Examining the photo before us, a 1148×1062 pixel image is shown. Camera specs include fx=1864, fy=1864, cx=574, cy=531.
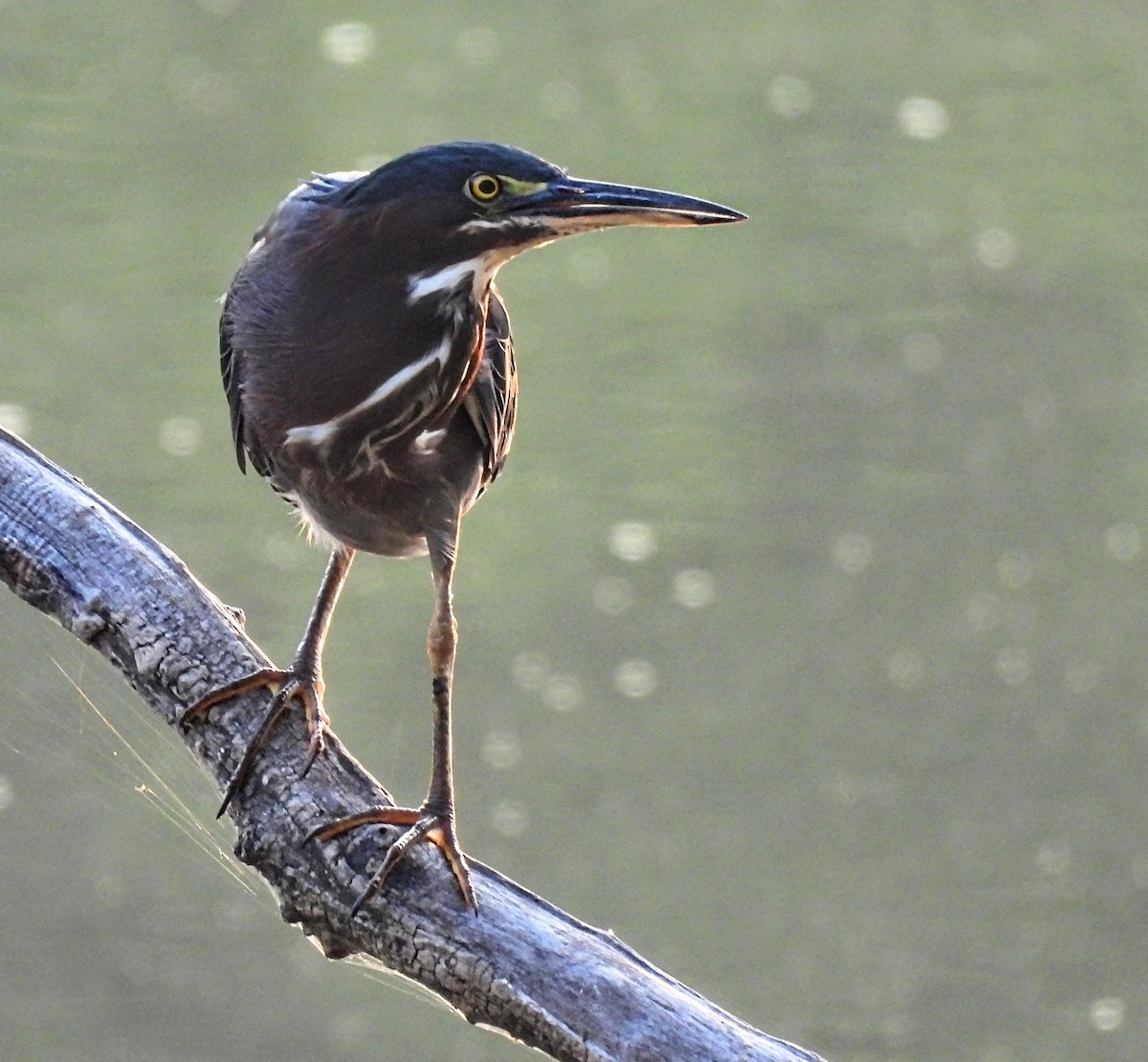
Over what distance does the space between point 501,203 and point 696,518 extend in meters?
3.38

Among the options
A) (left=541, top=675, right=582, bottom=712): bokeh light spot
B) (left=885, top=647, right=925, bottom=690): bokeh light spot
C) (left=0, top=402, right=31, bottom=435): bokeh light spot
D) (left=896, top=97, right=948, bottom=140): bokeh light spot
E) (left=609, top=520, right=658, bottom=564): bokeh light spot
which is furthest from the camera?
(left=896, top=97, right=948, bottom=140): bokeh light spot

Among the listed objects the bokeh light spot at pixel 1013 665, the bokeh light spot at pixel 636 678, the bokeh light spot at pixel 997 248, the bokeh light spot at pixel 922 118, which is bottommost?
the bokeh light spot at pixel 636 678

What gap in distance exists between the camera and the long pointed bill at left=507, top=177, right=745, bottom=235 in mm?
2117

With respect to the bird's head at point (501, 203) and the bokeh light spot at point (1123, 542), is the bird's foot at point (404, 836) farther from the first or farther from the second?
the bokeh light spot at point (1123, 542)

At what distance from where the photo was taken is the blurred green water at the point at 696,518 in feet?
14.2

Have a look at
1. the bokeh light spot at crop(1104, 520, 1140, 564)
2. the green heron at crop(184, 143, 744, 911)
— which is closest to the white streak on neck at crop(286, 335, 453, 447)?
the green heron at crop(184, 143, 744, 911)

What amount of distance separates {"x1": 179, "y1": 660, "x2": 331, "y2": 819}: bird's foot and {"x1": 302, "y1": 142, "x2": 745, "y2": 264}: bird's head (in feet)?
1.95

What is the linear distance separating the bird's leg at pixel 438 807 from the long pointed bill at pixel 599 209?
556 millimetres

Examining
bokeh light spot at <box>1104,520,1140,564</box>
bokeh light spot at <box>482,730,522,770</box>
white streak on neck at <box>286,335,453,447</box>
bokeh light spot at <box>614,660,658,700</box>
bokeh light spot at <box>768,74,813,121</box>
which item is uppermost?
bokeh light spot at <box>768,74,813,121</box>

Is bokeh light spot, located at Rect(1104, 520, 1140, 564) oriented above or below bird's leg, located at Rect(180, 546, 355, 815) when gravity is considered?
above

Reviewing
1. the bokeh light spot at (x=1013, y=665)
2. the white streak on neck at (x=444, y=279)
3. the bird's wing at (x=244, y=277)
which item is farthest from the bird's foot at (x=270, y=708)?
the bokeh light spot at (x=1013, y=665)

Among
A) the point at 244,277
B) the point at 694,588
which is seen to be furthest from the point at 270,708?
the point at 694,588

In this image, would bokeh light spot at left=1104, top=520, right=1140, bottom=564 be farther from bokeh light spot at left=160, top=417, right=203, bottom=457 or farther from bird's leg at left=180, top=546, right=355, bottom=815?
bird's leg at left=180, top=546, right=355, bottom=815

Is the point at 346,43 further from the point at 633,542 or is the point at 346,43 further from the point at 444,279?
the point at 444,279
